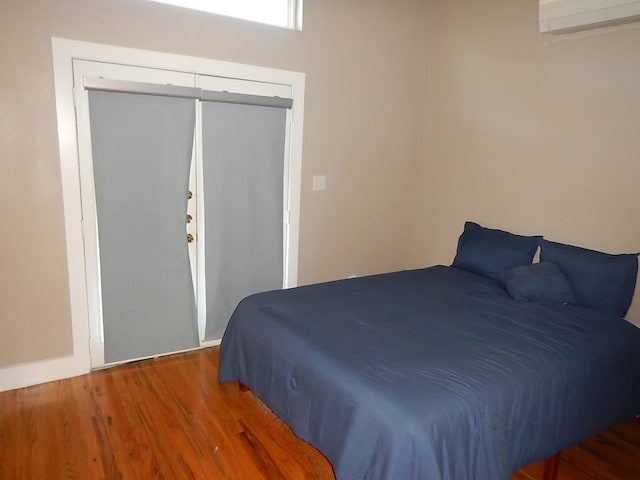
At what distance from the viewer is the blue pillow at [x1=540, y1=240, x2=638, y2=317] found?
265 cm

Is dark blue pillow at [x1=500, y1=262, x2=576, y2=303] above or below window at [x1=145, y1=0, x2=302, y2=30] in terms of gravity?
below

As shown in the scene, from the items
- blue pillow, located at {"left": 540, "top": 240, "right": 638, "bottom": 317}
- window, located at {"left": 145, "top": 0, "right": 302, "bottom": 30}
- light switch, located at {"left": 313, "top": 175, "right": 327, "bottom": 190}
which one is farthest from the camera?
light switch, located at {"left": 313, "top": 175, "right": 327, "bottom": 190}

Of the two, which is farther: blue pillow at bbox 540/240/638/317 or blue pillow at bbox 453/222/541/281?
blue pillow at bbox 453/222/541/281

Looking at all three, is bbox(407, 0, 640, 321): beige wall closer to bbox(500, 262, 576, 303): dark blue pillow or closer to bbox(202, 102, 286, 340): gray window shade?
bbox(500, 262, 576, 303): dark blue pillow

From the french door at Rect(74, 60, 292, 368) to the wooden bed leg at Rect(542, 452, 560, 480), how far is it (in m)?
2.23

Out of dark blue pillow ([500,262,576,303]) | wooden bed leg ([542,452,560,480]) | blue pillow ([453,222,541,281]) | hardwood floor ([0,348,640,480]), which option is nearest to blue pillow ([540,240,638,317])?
dark blue pillow ([500,262,576,303])

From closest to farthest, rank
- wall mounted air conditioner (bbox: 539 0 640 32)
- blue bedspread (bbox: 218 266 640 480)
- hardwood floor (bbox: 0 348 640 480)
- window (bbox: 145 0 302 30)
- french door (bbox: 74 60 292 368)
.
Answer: blue bedspread (bbox: 218 266 640 480)
hardwood floor (bbox: 0 348 640 480)
wall mounted air conditioner (bbox: 539 0 640 32)
french door (bbox: 74 60 292 368)
window (bbox: 145 0 302 30)

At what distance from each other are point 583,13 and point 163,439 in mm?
3392

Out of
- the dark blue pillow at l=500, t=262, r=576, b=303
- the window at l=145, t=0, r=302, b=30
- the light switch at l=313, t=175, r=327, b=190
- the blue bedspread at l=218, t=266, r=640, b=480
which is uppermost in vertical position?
the window at l=145, t=0, r=302, b=30

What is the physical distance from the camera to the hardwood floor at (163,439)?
6.86 ft

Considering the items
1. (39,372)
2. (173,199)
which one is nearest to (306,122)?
(173,199)

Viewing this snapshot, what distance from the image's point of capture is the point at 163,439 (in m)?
2.29

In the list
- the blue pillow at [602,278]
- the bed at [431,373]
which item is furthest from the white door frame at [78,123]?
the blue pillow at [602,278]

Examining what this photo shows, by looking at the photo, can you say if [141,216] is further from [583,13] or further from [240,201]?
[583,13]
